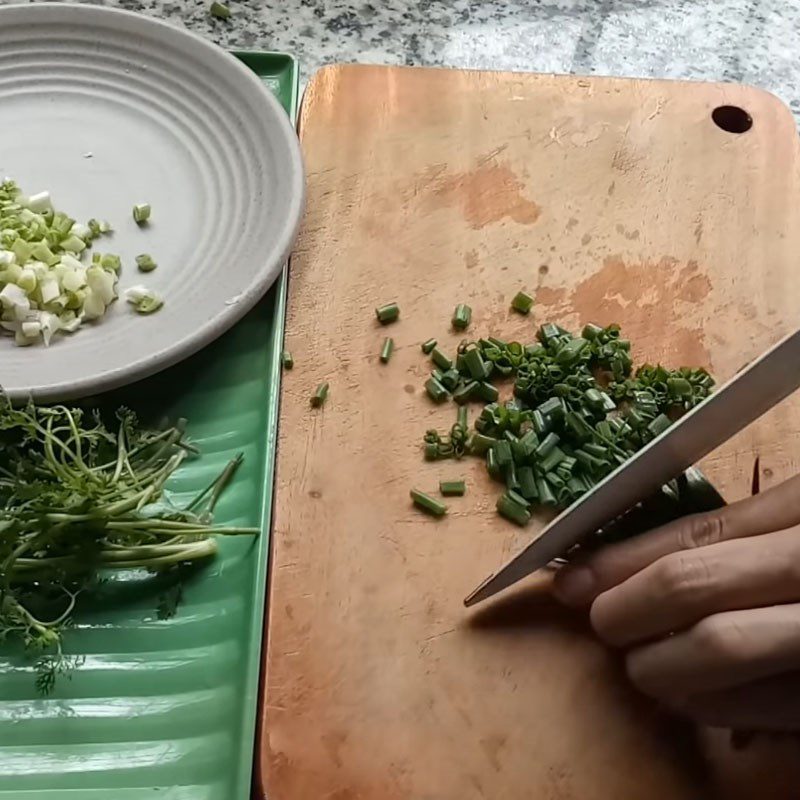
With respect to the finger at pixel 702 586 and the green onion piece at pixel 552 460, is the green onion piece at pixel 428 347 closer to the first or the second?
the green onion piece at pixel 552 460

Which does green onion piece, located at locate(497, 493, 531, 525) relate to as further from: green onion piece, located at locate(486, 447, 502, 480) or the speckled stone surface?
the speckled stone surface

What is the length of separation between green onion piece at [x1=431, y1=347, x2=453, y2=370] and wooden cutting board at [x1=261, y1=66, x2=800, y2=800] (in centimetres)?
3

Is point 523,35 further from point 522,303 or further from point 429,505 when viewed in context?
point 429,505

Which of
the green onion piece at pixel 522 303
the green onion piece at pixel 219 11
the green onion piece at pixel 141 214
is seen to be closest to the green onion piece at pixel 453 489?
the green onion piece at pixel 522 303

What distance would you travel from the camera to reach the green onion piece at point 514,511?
0.96 metres

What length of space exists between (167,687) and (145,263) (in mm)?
448

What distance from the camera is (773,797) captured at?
0.82 metres

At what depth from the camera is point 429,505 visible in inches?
38.1

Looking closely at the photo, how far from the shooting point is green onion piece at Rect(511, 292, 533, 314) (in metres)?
1.12

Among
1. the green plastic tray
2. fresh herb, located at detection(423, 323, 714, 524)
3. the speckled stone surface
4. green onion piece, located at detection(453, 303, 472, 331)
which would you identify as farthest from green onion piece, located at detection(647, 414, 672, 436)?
the speckled stone surface

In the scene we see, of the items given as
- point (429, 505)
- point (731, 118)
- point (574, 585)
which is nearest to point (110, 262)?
point (429, 505)

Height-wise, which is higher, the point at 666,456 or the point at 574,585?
the point at 666,456

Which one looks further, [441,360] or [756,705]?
[441,360]

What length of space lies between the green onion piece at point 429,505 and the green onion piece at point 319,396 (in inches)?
5.5
